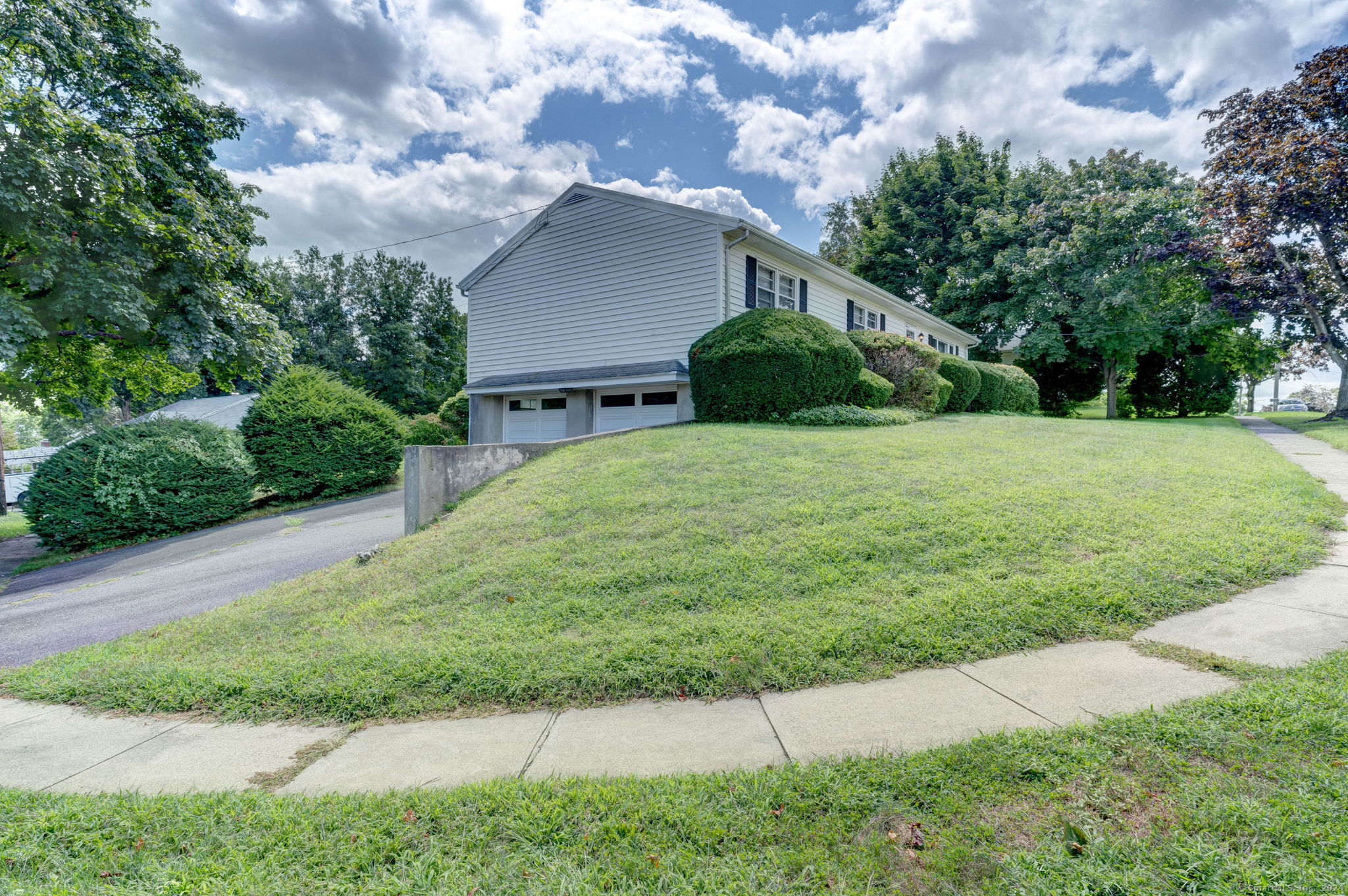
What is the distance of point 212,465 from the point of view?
440 inches

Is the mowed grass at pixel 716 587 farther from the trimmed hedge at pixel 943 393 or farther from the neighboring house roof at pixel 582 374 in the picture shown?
the trimmed hedge at pixel 943 393

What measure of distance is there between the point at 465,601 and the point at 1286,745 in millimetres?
4623

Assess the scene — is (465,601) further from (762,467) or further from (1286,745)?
(1286,745)

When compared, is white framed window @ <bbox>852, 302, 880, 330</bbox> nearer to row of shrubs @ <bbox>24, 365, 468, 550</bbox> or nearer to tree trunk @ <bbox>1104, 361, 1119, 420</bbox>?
tree trunk @ <bbox>1104, 361, 1119, 420</bbox>

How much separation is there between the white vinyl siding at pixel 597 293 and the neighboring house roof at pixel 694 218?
16 centimetres

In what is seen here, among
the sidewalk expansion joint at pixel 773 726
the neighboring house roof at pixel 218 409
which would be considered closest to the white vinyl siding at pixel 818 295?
the sidewalk expansion joint at pixel 773 726

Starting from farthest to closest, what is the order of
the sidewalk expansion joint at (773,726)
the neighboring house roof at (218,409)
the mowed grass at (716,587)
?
the neighboring house roof at (218,409) → the mowed grass at (716,587) → the sidewalk expansion joint at (773,726)

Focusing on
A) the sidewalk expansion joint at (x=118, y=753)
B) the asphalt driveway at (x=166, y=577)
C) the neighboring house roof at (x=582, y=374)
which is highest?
the neighboring house roof at (x=582, y=374)

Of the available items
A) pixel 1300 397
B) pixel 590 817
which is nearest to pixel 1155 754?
pixel 590 817

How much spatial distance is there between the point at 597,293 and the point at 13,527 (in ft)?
49.6

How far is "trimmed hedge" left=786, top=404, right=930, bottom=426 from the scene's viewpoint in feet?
36.1

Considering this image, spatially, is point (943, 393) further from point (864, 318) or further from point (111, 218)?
point (111, 218)

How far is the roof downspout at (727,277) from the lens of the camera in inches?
515

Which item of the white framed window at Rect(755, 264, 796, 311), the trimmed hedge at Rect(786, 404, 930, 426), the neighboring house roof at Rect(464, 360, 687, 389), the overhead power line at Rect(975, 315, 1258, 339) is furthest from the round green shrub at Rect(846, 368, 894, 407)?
the overhead power line at Rect(975, 315, 1258, 339)
